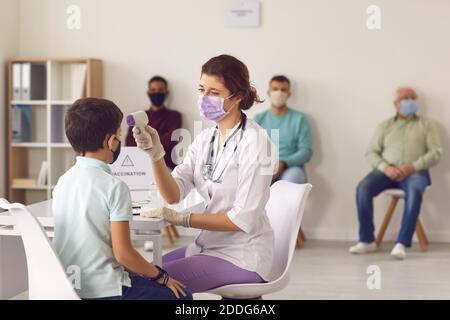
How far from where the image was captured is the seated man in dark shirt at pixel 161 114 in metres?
6.13

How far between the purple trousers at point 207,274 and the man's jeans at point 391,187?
124 inches

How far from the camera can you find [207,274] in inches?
102

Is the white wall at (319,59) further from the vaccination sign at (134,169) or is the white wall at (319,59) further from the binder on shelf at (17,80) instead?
the vaccination sign at (134,169)

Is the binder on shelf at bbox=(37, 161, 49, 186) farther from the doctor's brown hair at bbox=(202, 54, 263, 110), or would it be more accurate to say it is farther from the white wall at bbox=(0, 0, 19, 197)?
the doctor's brown hair at bbox=(202, 54, 263, 110)

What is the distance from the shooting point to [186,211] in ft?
8.87

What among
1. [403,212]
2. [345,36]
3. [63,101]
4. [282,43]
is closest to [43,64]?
[63,101]

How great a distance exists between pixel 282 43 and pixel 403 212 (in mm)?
1623

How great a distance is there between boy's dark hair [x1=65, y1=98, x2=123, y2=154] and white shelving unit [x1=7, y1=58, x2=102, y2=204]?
4074 mm

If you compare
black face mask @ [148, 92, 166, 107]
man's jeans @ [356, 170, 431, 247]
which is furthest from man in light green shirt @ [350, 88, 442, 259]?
black face mask @ [148, 92, 166, 107]

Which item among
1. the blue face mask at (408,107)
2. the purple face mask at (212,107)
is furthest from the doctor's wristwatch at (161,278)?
the blue face mask at (408,107)

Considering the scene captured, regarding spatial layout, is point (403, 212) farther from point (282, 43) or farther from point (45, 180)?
point (45, 180)

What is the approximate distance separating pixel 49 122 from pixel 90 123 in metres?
4.22

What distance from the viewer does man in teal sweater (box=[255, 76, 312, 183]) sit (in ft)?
19.5

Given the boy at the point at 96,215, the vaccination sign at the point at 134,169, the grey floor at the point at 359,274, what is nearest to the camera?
the boy at the point at 96,215
